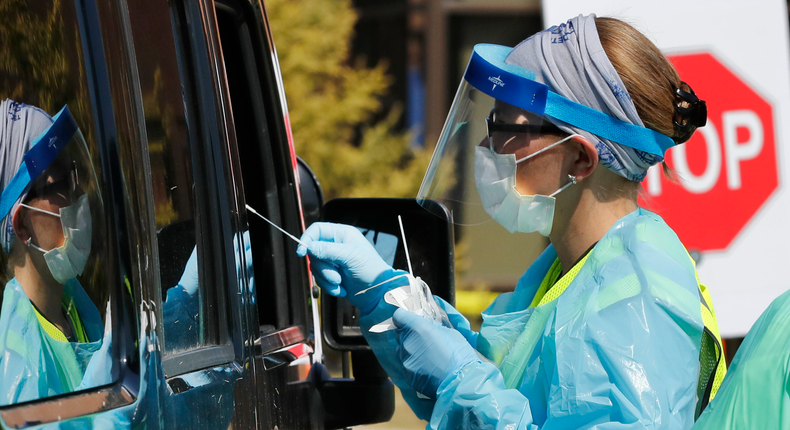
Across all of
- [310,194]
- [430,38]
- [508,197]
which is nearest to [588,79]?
[508,197]

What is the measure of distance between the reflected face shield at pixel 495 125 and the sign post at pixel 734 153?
221 cm

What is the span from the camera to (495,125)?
1.89 m

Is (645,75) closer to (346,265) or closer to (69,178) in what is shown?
(346,265)

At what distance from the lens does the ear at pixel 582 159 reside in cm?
178

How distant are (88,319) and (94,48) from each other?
0.43 metres

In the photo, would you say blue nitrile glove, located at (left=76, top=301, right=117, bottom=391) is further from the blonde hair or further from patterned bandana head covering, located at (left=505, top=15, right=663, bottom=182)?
the blonde hair

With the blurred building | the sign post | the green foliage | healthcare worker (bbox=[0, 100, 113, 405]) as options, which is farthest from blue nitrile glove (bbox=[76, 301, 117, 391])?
the blurred building

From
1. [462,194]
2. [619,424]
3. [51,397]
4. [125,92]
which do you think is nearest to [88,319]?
[51,397]

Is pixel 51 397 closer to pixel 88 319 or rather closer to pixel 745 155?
pixel 88 319

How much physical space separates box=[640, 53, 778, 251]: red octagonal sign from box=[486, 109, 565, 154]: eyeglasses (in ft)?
7.59

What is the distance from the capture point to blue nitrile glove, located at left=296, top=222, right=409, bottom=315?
1.83m

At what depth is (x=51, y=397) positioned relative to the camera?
3.55 feet

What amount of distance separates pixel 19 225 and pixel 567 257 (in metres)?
1.27

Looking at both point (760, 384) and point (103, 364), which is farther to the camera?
point (760, 384)
